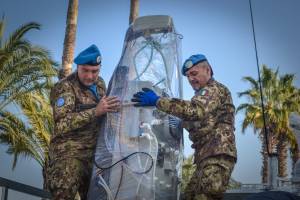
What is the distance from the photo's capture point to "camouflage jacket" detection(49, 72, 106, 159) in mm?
3545

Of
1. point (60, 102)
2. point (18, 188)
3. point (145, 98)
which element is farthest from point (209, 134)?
point (18, 188)

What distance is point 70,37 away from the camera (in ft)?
44.7

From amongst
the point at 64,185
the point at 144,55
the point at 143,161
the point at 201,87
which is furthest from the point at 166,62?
the point at 64,185

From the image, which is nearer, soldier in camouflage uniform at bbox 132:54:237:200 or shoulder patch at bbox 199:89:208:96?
soldier in camouflage uniform at bbox 132:54:237:200

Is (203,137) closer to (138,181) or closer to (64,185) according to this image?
(138,181)

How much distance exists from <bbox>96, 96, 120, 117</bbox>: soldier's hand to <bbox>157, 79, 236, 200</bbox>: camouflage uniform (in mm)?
321

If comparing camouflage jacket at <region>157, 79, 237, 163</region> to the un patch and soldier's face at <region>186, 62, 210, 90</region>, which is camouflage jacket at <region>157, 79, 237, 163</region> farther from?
the un patch

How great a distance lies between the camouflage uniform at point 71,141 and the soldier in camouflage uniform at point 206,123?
1.48 feet

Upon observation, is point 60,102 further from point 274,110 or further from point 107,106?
point 274,110

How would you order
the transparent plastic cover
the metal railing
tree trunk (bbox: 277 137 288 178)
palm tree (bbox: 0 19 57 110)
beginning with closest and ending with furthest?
the transparent plastic cover
the metal railing
palm tree (bbox: 0 19 57 110)
tree trunk (bbox: 277 137 288 178)

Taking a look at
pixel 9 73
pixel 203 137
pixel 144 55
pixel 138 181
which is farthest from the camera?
pixel 9 73

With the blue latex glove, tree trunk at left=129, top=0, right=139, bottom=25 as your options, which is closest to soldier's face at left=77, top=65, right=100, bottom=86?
the blue latex glove

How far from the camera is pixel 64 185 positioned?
11.5ft

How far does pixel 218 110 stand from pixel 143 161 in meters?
0.68
